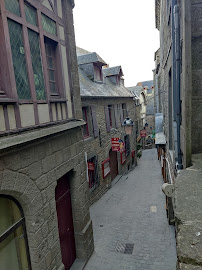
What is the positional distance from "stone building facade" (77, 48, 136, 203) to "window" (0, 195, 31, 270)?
20.1 ft

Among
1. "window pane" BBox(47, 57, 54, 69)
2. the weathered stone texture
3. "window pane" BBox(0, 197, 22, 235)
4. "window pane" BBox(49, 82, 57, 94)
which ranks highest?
"window pane" BBox(47, 57, 54, 69)

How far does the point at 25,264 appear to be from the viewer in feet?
12.8

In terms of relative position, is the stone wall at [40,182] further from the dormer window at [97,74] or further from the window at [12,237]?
the dormer window at [97,74]

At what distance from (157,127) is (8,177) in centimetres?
1087

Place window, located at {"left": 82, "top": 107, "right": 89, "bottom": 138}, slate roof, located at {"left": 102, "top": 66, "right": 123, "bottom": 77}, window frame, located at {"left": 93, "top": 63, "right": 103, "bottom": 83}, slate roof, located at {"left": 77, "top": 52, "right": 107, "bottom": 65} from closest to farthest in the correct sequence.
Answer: window, located at {"left": 82, "top": 107, "right": 89, "bottom": 138} → slate roof, located at {"left": 77, "top": 52, "right": 107, "bottom": 65} → window frame, located at {"left": 93, "top": 63, "right": 103, "bottom": 83} → slate roof, located at {"left": 102, "top": 66, "right": 123, "bottom": 77}

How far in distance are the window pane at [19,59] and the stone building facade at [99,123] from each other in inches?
216

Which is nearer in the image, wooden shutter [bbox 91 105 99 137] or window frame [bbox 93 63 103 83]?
wooden shutter [bbox 91 105 99 137]

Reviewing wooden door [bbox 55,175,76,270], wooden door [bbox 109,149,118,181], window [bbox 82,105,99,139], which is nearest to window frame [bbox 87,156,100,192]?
window [bbox 82,105,99,139]

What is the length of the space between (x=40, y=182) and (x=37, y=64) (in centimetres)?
245

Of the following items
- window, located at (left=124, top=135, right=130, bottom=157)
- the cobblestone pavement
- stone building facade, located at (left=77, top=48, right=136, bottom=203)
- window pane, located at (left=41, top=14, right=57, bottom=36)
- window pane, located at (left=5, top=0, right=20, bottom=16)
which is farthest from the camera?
window, located at (left=124, top=135, right=130, bottom=157)

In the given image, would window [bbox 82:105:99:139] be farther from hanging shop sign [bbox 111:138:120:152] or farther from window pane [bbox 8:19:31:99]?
window pane [bbox 8:19:31:99]

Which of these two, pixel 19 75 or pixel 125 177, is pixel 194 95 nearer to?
pixel 19 75

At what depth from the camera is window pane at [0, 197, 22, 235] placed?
3438 mm

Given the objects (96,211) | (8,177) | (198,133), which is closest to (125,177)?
(96,211)
